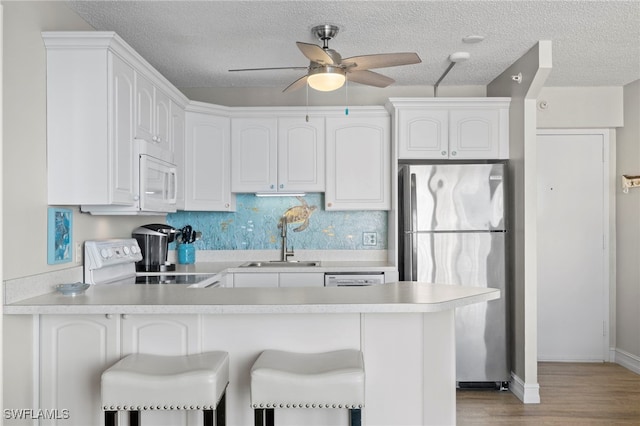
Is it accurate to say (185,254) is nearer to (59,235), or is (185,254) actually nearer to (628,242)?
(59,235)

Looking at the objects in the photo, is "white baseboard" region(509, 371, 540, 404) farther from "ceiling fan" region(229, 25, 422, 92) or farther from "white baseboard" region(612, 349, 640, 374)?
"ceiling fan" region(229, 25, 422, 92)

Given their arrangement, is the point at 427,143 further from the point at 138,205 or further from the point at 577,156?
the point at 138,205

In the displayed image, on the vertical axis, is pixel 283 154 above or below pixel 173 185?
above

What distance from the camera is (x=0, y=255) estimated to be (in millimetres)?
2178

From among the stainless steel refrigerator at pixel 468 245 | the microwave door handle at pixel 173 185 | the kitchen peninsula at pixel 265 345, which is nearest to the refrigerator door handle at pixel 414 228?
the stainless steel refrigerator at pixel 468 245

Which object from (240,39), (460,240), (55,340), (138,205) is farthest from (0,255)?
(460,240)

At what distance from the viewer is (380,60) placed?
9.04 feet

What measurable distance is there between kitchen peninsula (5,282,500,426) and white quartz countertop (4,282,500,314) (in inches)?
0.9

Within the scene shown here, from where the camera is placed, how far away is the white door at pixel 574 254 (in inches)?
190

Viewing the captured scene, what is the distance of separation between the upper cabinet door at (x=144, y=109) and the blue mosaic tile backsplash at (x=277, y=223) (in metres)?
1.50

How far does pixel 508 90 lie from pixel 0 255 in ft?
12.1

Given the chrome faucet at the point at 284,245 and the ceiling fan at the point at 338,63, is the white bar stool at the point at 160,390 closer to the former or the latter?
the ceiling fan at the point at 338,63

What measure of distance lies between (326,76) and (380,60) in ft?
0.99

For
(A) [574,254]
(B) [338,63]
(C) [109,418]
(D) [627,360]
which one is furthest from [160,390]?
(D) [627,360]
